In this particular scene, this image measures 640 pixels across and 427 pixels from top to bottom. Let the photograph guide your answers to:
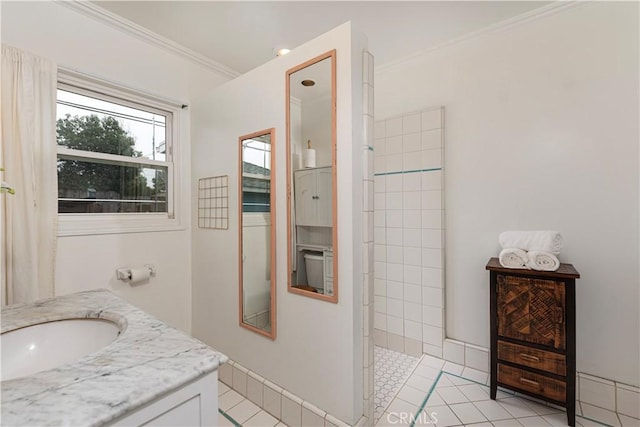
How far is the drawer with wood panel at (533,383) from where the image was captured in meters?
1.53

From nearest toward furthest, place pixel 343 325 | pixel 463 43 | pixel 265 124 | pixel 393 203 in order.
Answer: pixel 343 325 < pixel 265 124 < pixel 463 43 < pixel 393 203

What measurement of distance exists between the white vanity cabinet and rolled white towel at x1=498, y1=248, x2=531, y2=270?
1087 millimetres

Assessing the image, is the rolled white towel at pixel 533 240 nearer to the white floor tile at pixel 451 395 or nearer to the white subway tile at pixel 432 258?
the white subway tile at pixel 432 258

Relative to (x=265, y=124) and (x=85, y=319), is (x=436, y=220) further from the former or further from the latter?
(x=85, y=319)

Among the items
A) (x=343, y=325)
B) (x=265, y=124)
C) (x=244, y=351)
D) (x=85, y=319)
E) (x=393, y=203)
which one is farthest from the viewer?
(x=393, y=203)

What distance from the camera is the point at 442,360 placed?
217 cm

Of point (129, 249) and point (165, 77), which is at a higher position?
point (165, 77)

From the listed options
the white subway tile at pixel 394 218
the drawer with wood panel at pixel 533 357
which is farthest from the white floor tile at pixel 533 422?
the white subway tile at pixel 394 218

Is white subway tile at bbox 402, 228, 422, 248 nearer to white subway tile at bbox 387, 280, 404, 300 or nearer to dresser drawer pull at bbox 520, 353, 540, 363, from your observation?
white subway tile at bbox 387, 280, 404, 300

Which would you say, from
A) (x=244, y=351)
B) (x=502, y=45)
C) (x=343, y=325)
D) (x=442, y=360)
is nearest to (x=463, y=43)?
(x=502, y=45)

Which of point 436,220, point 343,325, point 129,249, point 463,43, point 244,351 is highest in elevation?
point 463,43

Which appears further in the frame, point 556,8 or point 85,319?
point 556,8

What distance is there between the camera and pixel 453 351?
2131 millimetres

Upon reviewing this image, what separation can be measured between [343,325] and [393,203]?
132 centimetres
